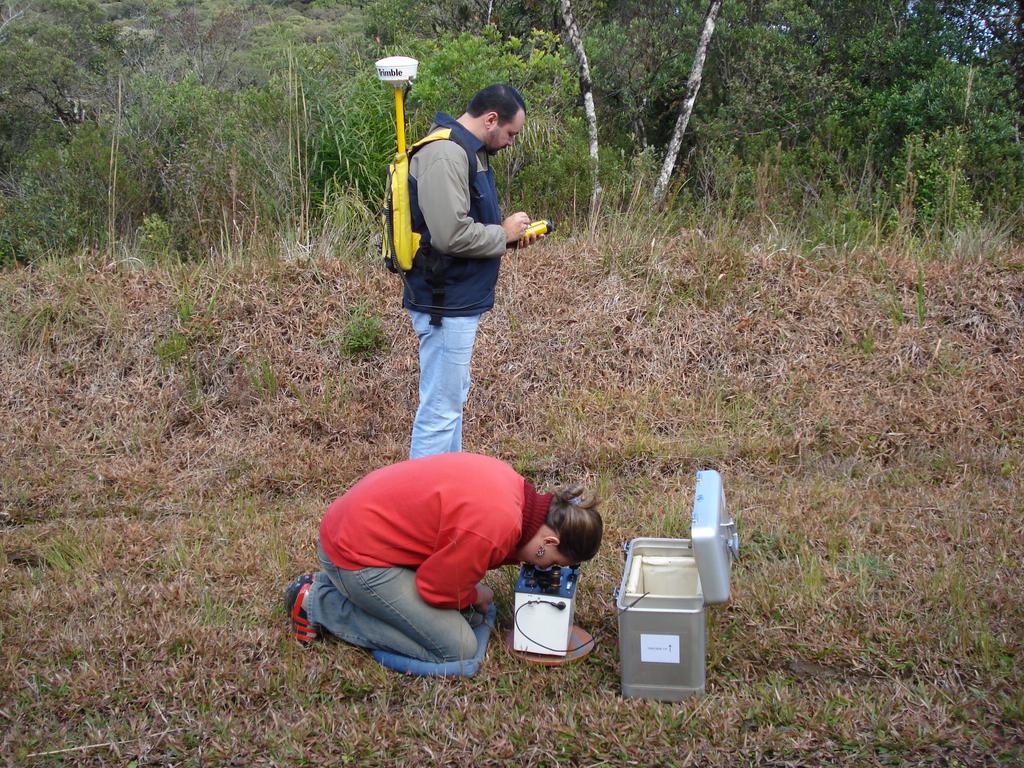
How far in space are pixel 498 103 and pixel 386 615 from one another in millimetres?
2290

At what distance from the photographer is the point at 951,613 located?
13.3ft

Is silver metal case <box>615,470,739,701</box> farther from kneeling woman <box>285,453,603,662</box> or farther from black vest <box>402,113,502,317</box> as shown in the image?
black vest <box>402,113,502,317</box>

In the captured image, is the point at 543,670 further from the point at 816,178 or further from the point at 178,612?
the point at 816,178

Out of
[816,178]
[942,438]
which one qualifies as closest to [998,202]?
[816,178]

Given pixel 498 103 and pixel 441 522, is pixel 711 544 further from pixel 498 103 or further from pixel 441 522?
pixel 498 103

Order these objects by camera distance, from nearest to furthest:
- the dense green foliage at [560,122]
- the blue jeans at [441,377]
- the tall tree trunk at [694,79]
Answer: the blue jeans at [441,377]
the dense green foliage at [560,122]
the tall tree trunk at [694,79]

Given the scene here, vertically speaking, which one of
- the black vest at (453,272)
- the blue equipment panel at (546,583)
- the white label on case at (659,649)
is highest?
the black vest at (453,272)

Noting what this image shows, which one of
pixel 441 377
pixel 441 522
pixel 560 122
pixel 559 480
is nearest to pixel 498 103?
pixel 441 377

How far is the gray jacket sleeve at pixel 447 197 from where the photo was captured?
14.3 ft

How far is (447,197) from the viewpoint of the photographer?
436 cm

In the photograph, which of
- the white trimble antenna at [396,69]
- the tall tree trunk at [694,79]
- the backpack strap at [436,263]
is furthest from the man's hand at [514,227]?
the tall tree trunk at [694,79]

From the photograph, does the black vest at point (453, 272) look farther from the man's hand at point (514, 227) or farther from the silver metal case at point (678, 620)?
the silver metal case at point (678, 620)

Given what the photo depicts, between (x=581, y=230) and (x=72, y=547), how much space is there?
478cm

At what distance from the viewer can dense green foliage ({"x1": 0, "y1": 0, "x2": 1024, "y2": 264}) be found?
8.04 meters
